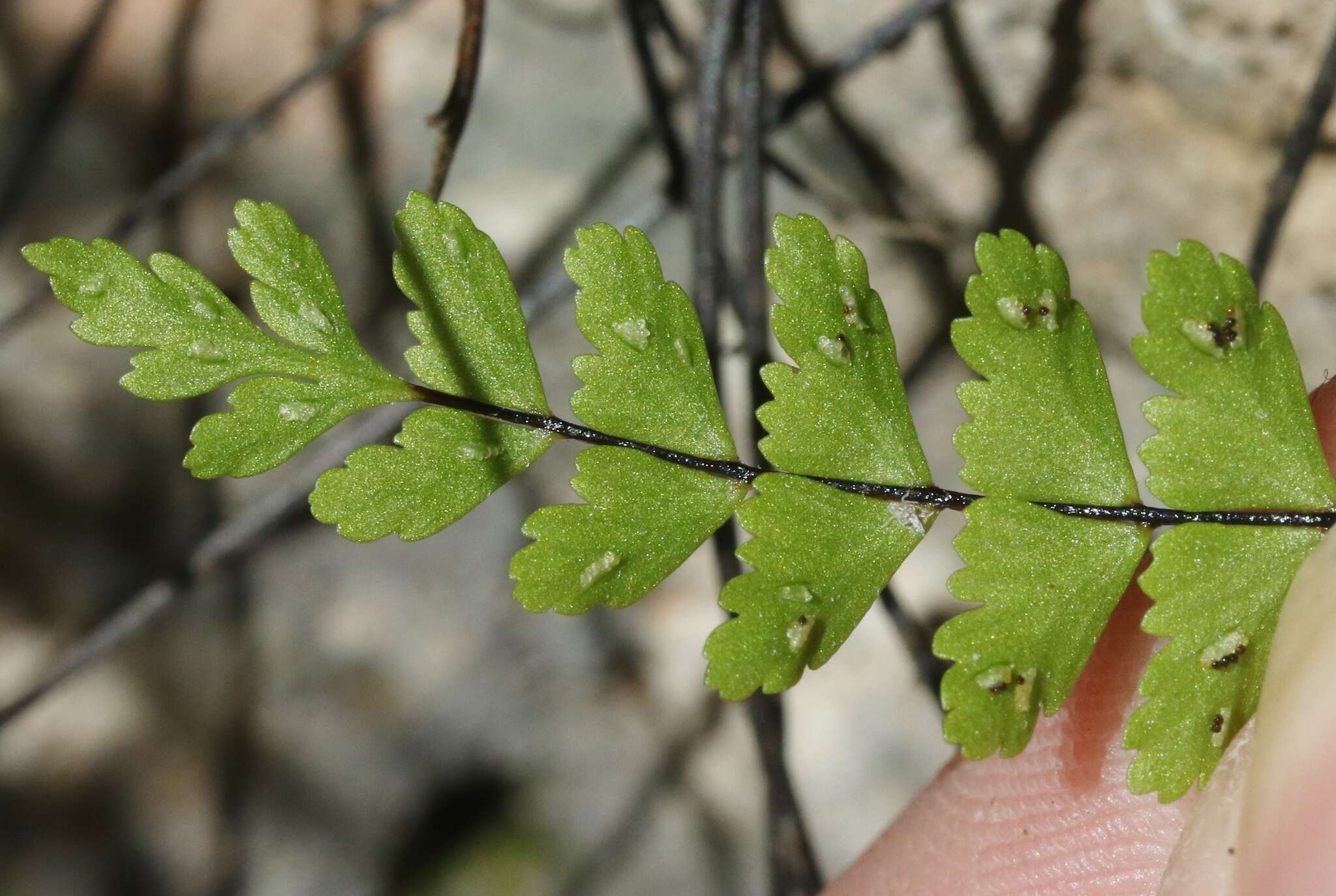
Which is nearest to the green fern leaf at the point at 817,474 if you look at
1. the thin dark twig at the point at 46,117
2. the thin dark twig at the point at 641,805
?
the thin dark twig at the point at 641,805

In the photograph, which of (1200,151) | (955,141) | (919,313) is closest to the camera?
(1200,151)

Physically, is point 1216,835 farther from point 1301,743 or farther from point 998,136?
point 998,136

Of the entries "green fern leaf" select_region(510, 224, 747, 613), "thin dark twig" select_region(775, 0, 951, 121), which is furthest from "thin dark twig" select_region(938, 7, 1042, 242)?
"green fern leaf" select_region(510, 224, 747, 613)

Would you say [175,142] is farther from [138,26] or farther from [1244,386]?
[1244,386]

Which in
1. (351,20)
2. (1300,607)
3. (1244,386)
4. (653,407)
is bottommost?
(1300,607)

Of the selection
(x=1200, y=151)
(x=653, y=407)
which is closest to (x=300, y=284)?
(x=653, y=407)

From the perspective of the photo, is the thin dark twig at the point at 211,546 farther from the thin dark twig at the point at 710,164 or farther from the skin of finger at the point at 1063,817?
the skin of finger at the point at 1063,817
